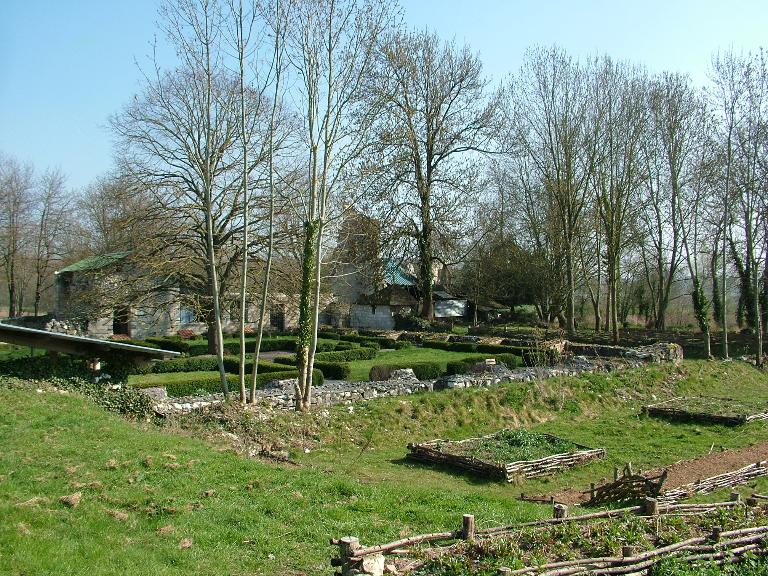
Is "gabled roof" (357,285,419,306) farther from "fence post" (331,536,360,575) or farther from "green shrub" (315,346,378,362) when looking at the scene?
"fence post" (331,536,360,575)

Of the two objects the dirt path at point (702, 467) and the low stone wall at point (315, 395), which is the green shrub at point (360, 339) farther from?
the dirt path at point (702, 467)

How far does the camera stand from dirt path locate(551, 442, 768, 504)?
1139 cm

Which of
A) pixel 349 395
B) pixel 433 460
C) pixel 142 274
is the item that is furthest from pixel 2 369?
pixel 142 274

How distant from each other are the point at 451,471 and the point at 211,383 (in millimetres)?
9337

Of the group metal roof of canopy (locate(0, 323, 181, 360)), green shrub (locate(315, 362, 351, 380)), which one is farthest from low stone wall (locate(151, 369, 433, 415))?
green shrub (locate(315, 362, 351, 380))

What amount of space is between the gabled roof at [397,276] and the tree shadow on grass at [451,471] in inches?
1071

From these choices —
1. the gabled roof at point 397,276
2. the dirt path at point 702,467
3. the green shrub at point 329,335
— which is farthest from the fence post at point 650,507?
the gabled roof at point 397,276

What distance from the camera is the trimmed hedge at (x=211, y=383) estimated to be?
61.1 feet

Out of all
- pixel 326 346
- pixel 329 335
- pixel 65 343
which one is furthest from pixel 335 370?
pixel 329 335

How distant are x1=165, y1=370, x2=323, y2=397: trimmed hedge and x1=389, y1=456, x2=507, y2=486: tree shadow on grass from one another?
6465 mm

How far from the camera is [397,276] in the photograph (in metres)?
51.0

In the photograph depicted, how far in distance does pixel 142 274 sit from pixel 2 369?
44.2ft

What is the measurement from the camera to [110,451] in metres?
9.38

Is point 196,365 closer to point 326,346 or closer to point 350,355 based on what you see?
point 350,355
